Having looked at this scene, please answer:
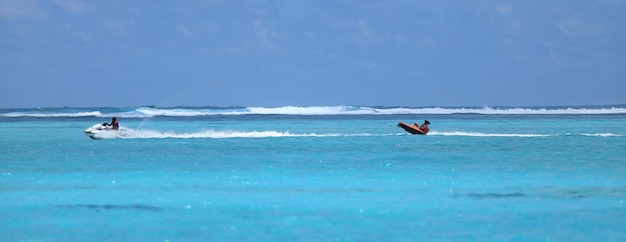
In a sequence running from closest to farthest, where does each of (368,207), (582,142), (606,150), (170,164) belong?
(368,207)
(170,164)
(606,150)
(582,142)

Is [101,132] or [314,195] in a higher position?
[101,132]

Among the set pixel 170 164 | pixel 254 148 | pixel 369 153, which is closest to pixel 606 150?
pixel 369 153

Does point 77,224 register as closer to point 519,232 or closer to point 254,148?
point 519,232

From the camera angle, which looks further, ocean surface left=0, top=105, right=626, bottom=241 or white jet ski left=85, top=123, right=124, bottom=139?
white jet ski left=85, top=123, right=124, bottom=139

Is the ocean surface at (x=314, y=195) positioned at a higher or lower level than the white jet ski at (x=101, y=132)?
lower

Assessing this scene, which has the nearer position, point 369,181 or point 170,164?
point 369,181

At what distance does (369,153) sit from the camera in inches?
924

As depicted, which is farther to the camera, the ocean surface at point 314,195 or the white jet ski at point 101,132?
the white jet ski at point 101,132

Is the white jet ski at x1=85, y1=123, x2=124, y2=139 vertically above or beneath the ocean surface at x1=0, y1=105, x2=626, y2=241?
above

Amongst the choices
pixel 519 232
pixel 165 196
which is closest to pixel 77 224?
pixel 165 196

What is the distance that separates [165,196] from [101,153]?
10.7m

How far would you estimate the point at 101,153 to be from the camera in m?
23.5

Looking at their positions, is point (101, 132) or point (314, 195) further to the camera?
point (101, 132)

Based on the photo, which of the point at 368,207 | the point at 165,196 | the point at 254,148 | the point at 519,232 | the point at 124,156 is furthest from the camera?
the point at 254,148
